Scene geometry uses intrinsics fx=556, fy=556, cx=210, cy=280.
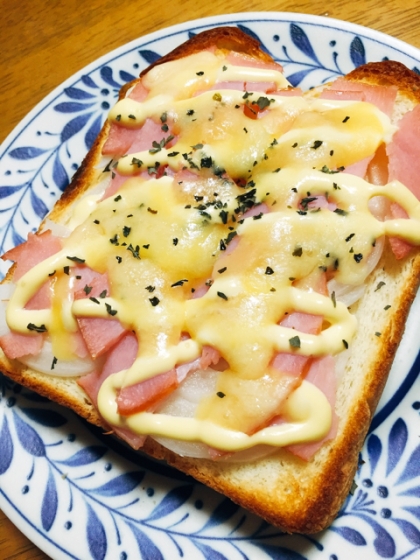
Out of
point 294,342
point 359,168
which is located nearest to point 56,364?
point 294,342

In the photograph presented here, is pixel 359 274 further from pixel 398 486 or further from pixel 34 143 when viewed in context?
pixel 34 143

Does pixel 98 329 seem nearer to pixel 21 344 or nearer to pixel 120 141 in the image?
pixel 21 344

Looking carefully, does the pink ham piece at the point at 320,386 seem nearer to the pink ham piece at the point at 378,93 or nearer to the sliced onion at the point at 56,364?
the sliced onion at the point at 56,364

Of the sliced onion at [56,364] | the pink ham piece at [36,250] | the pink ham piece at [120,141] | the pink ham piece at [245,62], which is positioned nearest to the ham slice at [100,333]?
the sliced onion at [56,364]

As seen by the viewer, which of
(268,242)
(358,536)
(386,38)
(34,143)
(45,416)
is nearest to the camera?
(268,242)

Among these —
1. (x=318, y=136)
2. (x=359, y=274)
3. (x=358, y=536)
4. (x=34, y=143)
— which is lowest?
(x=358, y=536)

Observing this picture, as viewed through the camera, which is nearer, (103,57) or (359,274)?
(359,274)

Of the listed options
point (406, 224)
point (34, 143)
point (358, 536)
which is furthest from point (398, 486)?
point (34, 143)

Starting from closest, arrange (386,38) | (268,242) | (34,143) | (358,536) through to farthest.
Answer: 1. (268,242)
2. (358,536)
3. (386,38)
4. (34,143)
